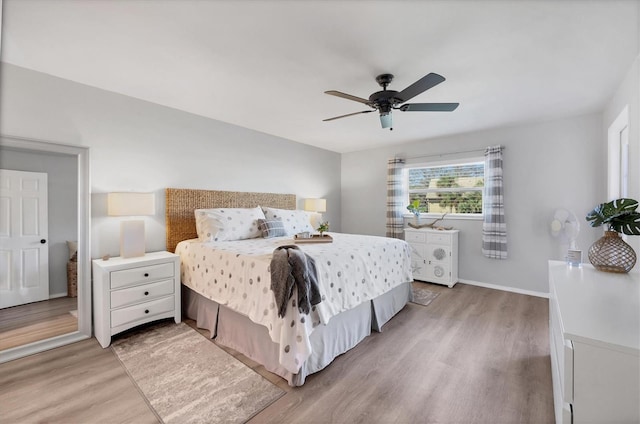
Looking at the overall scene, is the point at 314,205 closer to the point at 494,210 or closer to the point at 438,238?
the point at 438,238

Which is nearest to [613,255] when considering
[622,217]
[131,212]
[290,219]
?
[622,217]

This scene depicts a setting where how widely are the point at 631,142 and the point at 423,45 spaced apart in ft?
6.27

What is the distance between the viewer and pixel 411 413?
63.9 inches

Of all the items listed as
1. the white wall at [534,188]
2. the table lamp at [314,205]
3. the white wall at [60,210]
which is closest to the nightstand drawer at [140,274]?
the white wall at [60,210]

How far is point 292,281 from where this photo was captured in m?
1.81

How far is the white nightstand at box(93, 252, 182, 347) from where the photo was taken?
2.37 metres

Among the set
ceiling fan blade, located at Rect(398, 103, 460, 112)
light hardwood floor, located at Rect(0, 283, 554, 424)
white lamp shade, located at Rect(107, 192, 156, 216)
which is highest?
ceiling fan blade, located at Rect(398, 103, 460, 112)

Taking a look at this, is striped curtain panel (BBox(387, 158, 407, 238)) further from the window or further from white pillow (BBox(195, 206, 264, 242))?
white pillow (BBox(195, 206, 264, 242))

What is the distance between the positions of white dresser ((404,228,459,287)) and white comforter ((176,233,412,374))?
1.34 metres

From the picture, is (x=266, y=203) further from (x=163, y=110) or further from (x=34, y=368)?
(x=34, y=368)

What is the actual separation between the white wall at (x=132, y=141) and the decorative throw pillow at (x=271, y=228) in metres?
0.89

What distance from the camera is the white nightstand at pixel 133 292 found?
93.4 inches

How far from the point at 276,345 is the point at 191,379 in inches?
25.8

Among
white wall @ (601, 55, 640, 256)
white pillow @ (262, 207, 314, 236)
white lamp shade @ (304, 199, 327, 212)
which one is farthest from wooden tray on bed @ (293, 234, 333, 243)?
white wall @ (601, 55, 640, 256)
